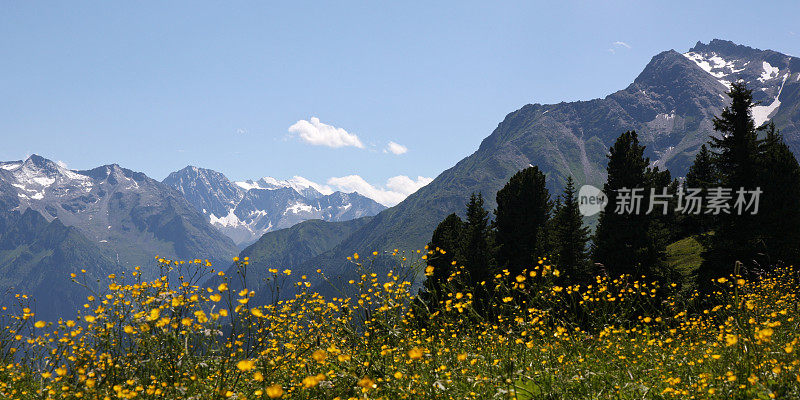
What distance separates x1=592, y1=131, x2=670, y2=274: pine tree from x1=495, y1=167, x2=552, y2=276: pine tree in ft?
25.6

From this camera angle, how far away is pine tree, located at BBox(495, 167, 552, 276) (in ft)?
120

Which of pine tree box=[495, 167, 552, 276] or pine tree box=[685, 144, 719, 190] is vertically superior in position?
pine tree box=[685, 144, 719, 190]

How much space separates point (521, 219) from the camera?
37.2m

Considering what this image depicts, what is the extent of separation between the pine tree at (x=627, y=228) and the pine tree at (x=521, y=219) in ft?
25.6

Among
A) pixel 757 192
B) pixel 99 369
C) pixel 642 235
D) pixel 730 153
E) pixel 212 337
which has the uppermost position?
pixel 730 153

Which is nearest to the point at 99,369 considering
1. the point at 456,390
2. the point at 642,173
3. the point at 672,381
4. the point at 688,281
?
the point at 456,390

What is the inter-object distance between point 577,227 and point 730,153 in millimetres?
10203

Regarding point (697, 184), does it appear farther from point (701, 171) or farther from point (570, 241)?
point (570, 241)

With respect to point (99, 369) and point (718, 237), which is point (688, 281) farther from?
point (99, 369)

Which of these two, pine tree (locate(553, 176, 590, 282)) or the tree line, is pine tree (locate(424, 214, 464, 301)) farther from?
pine tree (locate(553, 176, 590, 282))

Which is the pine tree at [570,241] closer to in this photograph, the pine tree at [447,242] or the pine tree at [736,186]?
the pine tree at [736,186]

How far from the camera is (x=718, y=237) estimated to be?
2467 centimetres

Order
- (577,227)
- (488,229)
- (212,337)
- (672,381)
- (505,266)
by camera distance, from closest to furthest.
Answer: (212,337), (672,381), (577,227), (505,266), (488,229)

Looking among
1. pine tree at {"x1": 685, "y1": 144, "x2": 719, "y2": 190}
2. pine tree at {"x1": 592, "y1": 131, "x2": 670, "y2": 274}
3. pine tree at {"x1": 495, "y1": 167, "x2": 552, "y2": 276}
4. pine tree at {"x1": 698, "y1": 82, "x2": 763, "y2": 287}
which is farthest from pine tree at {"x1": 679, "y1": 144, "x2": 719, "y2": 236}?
pine tree at {"x1": 592, "y1": 131, "x2": 670, "y2": 274}
